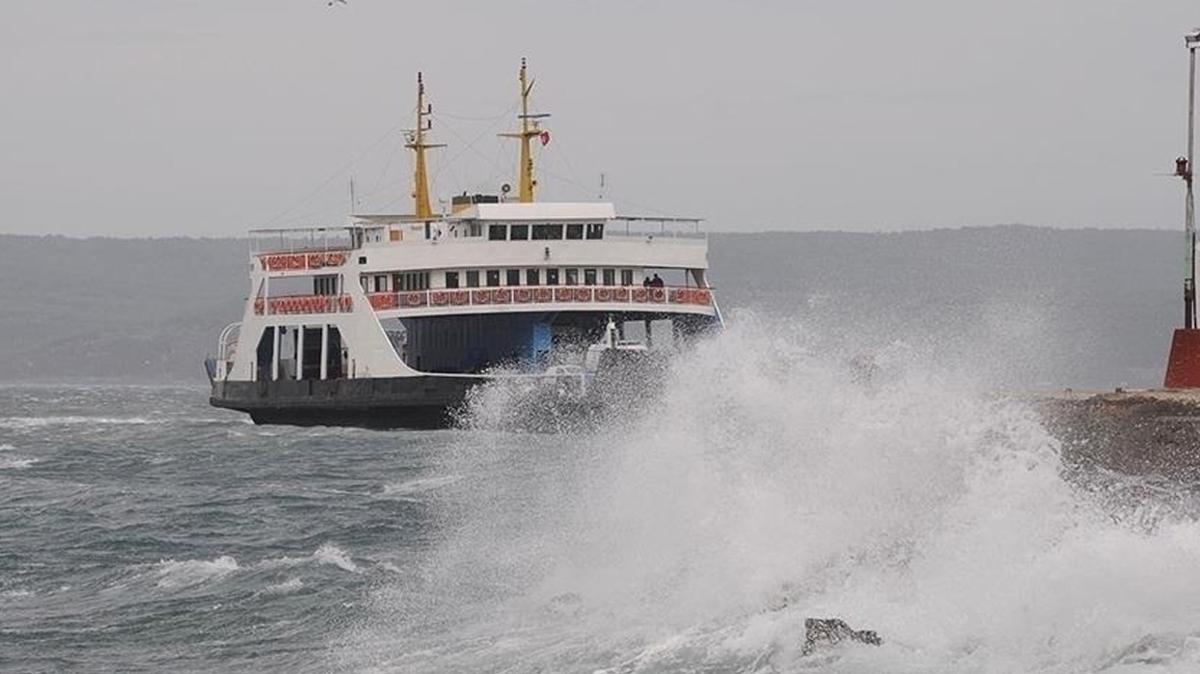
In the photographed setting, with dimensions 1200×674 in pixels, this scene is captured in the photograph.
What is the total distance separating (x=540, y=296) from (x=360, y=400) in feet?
17.6

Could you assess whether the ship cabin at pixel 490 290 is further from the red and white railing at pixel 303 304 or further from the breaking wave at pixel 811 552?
the breaking wave at pixel 811 552

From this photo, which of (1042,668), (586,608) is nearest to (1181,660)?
(1042,668)

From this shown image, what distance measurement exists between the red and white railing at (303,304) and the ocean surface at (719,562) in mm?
26579

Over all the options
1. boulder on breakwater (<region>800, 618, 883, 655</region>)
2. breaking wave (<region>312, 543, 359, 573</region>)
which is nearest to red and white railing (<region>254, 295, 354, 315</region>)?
breaking wave (<region>312, 543, 359, 573</region>)

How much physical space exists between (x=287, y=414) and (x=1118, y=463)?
129 ft

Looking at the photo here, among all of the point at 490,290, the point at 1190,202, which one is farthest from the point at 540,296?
the point at 1190,202

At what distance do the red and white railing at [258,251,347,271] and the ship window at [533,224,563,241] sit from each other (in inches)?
213

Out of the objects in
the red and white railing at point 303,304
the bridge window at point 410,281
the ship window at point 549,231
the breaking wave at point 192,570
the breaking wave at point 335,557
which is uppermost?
the ship window at point 549,231

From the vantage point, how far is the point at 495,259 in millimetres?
61812

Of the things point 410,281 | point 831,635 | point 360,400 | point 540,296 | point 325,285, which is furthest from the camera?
point 325,285

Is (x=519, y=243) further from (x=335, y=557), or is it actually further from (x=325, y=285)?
(x=335, y=557)

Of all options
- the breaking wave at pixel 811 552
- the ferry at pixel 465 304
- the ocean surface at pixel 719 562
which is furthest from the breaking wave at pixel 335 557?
the ferry at pixel 465 304

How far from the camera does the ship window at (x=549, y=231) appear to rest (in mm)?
62594

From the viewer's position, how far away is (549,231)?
206 ft
